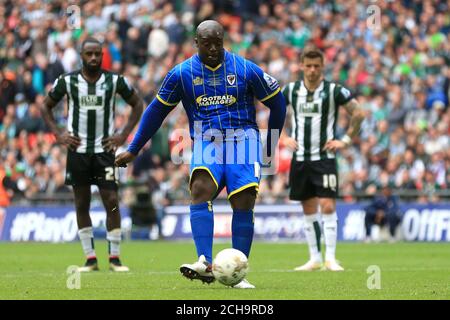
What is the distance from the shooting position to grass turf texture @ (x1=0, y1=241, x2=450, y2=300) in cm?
990

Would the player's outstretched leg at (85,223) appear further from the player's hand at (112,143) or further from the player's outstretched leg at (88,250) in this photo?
the player's hand at (112,143)

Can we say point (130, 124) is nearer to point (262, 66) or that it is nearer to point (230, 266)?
point (230, 266)

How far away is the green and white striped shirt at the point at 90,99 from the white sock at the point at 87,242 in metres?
0.99

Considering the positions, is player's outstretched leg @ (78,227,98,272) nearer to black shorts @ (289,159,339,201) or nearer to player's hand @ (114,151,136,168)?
black shorts @ (289,159,339,201)

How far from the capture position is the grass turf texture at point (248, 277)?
32.5 ft

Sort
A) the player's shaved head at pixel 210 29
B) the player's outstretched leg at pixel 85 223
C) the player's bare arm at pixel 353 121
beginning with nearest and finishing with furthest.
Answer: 1. the player's shaved head at pixel 210 29
2. the player's outstretched leg at pixel 85 223
3. the player's bare arm at pixel 353 121

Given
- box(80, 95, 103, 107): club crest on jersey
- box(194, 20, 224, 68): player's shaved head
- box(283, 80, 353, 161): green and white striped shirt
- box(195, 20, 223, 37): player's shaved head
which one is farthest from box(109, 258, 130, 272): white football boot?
box(195, 20, 223, 37): player's shaved head

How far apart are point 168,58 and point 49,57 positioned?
129 inches

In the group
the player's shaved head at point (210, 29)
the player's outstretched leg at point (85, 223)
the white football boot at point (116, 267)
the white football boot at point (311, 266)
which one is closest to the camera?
the player's shaved head at point (210, 29)

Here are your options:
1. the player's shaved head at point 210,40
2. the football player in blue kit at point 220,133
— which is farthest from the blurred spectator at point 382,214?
the player's shaved head at point 210,40

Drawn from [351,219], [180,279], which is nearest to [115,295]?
[180,279]

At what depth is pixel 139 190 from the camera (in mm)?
25547

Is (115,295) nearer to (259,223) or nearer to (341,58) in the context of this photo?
(259,223)

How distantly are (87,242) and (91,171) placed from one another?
0.88 m
